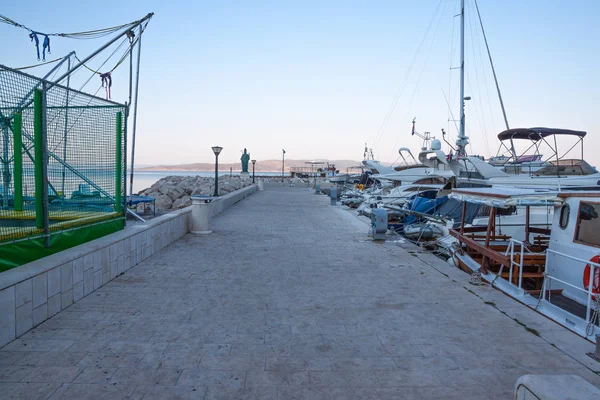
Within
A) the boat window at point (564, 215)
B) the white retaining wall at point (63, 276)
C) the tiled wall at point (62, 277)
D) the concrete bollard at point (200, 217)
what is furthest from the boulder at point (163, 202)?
the boat window at point (564, 215)

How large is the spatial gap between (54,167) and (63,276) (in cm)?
158

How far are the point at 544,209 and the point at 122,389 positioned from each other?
41.6 ft

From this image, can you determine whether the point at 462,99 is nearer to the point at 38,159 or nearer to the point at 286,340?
the point at 286,340

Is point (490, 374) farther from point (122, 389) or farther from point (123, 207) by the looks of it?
point (123, 207)

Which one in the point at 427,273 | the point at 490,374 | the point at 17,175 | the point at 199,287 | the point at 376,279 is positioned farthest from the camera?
the point at 427,273

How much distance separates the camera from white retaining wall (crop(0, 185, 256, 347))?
418 cm

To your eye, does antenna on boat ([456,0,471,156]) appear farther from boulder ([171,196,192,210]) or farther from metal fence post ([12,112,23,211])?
metal fence post ([12,112,23,211])

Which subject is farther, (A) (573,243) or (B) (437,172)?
(B) (437,172)

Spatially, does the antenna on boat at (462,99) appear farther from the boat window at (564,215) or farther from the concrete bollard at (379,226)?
the boat window at (564,215)

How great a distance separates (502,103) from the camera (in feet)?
74.0

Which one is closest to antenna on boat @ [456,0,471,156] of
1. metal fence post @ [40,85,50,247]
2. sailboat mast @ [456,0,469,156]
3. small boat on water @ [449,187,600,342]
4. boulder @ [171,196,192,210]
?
sailboat mast @ [456,0,469,156]

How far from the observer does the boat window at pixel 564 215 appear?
269 inches

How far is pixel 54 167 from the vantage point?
5.68 meters

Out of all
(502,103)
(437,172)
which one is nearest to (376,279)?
(502,103)
